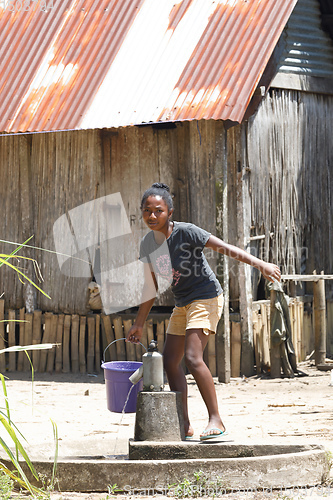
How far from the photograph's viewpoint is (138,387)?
17.1ft

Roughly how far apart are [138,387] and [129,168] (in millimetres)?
3686

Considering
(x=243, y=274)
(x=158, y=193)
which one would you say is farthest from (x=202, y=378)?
(x=243, y=274)

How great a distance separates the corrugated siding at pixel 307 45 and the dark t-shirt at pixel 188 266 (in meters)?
4.88

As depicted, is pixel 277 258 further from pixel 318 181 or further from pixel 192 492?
pixel 192 492

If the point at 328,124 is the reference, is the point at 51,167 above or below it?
below

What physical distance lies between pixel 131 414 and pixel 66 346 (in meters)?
2.46

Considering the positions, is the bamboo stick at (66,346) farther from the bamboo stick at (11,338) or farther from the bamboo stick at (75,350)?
the bamboo stick at (11,338)

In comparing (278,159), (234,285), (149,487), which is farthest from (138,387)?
(278,159)

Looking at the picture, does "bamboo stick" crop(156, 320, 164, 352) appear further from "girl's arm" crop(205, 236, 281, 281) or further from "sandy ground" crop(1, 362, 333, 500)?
"girl's arm" crop(205, 236, 281, 281)

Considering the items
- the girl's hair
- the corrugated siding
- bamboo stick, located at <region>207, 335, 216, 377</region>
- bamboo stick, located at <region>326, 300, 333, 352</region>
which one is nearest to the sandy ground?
bamboo stick, located at <region>207, 335, 216, 377</region>

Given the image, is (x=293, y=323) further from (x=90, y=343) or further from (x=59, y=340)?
(x=59, y=340)

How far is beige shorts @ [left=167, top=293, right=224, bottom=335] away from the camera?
452cm

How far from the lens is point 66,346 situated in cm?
845

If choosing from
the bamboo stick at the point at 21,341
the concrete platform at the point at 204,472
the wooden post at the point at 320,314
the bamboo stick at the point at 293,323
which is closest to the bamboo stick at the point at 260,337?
the bamboo stick at the point at 293,323
